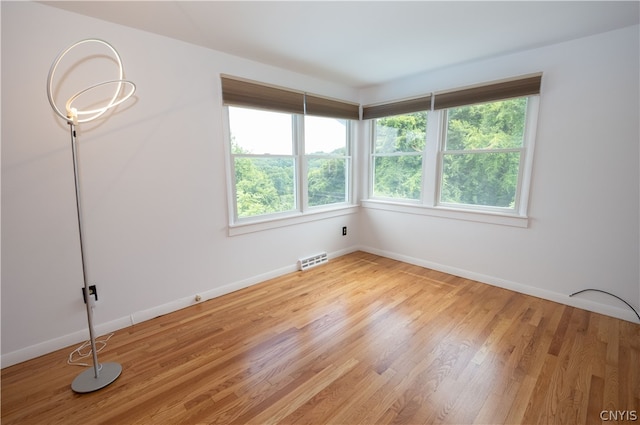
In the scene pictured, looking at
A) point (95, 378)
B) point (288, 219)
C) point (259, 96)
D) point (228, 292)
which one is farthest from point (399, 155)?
point (95, 378)

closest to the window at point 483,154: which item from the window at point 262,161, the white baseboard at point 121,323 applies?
the window at point 262,161

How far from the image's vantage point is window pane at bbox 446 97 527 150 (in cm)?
296

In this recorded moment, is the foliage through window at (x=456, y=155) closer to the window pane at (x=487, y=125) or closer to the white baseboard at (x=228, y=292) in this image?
the window pane at (x=487, y=125)

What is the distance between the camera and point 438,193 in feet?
11.9

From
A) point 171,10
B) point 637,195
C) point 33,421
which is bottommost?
point 33,421

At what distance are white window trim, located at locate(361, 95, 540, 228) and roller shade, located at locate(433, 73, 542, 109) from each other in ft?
0.36

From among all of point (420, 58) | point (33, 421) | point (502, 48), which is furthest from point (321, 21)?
point (33, 421)

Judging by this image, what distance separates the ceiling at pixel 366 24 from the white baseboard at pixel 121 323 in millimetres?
2272

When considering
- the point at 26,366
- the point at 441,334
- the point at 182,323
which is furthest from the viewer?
the point at 182,323

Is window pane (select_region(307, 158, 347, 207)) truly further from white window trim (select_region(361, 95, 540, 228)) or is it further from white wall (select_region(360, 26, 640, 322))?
white wall (select_region(360, 26, 640, 322))

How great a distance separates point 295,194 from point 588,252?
2937mm

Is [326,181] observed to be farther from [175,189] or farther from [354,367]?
[354,367]

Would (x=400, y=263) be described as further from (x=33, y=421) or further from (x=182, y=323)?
(x=33, y=421)

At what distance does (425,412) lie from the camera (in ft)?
5.29
